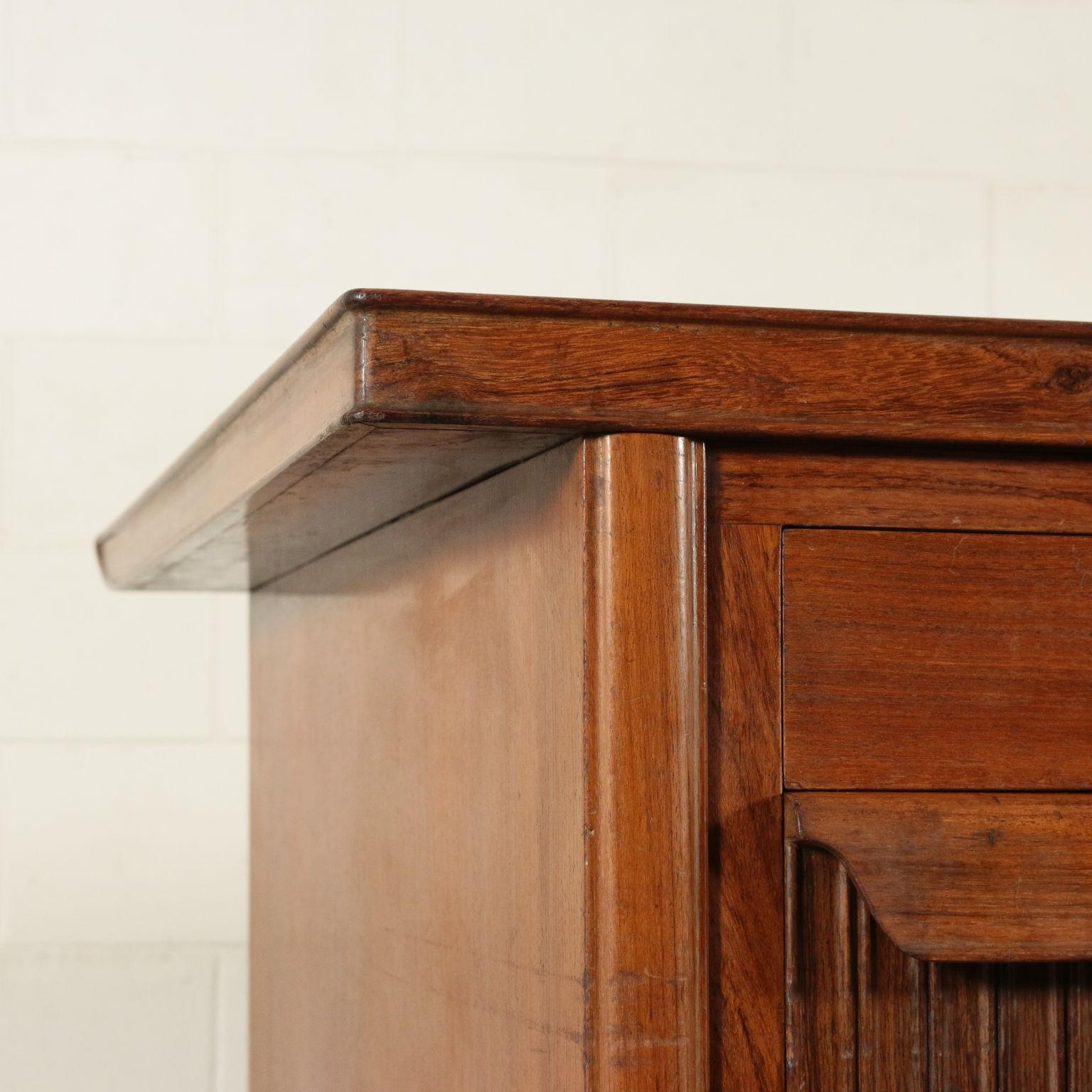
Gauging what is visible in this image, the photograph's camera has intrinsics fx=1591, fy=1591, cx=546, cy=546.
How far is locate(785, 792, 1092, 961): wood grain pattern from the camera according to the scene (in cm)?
52

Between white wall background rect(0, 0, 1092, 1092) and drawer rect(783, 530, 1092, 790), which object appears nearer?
drawer rect(783, 530, 1092, 790)

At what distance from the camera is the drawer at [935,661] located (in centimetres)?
53

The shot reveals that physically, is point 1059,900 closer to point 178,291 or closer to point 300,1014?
point 300,1014

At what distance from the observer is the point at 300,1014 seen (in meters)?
0.95

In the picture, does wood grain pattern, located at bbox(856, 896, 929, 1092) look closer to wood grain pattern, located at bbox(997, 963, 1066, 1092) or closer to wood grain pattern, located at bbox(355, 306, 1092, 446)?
wood grain pattern, located at bbox(997, 963, 1066, 1092)

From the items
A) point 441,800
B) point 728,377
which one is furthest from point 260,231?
point 728,377

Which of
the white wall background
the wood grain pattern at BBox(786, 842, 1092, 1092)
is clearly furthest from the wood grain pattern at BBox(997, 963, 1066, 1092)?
the white wall background

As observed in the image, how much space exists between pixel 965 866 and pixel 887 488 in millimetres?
128

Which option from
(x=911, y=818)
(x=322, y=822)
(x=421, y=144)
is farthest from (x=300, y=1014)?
(x=421, y=144)

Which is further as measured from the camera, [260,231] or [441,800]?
[260,231]

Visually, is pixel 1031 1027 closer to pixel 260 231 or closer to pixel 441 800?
pixel 441 800

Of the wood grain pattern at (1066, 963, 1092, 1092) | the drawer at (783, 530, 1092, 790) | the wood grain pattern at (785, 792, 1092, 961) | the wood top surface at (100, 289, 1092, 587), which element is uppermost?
the wood top surface at (100, 289, 1092, 587)

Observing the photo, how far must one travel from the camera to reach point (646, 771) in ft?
1.64

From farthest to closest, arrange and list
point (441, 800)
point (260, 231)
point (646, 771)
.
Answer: point (260, 231) → point (441, 800) → point (646, 771)
